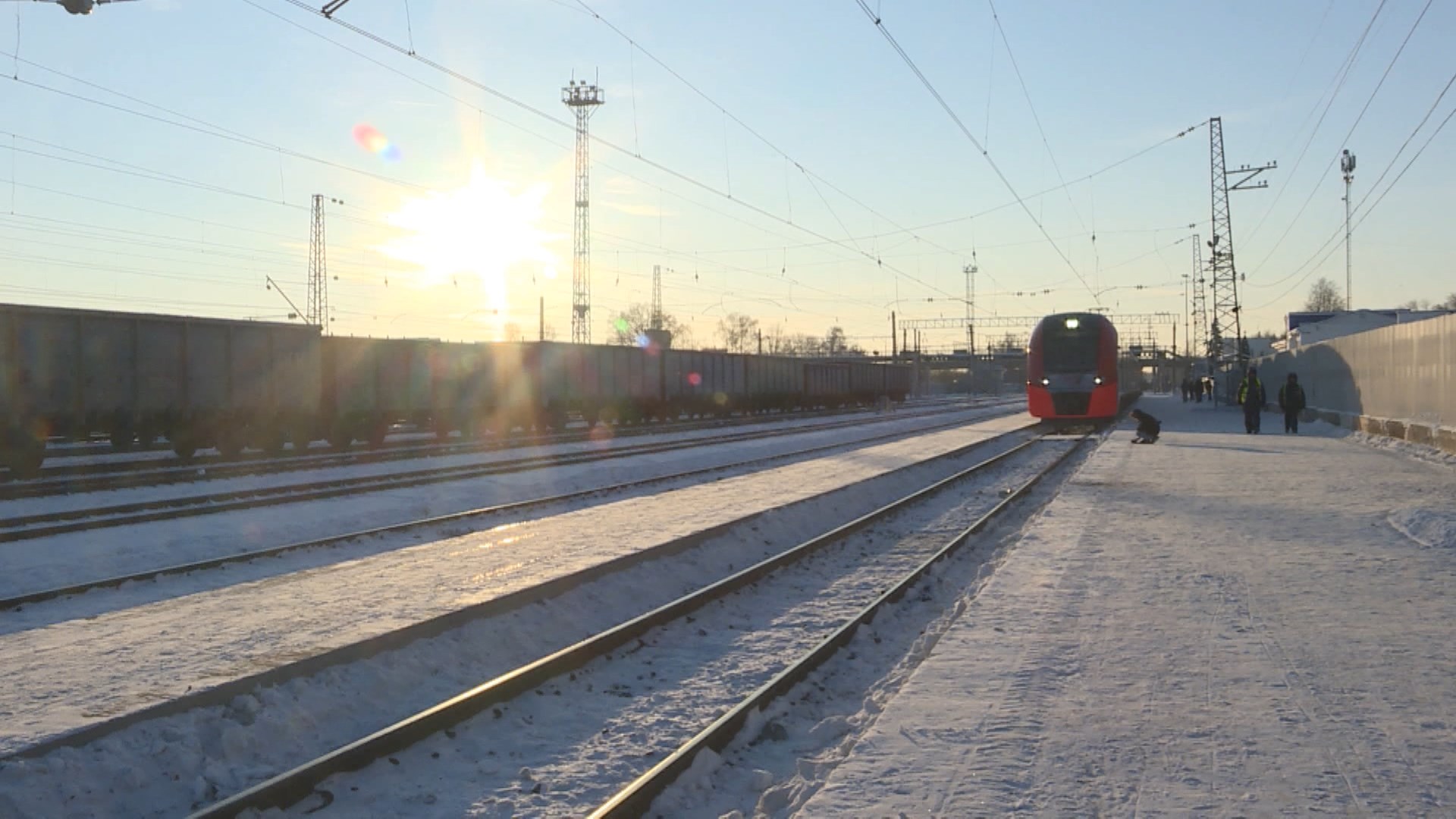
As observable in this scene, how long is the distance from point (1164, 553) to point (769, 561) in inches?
155

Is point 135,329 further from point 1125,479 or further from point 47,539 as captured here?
point 1125,479

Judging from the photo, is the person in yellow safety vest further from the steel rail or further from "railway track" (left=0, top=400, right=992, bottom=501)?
the steel rail

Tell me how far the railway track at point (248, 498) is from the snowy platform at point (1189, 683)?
9918mm

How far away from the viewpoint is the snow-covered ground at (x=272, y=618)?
20.4ft

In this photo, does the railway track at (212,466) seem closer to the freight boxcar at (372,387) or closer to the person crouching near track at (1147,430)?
the freight boxcar at (372,387)

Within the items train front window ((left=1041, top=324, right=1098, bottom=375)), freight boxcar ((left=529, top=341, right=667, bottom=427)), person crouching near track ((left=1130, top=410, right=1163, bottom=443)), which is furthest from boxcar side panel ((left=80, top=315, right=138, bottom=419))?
train front window ((left=1041, top=324, right=1098, bottom=375))

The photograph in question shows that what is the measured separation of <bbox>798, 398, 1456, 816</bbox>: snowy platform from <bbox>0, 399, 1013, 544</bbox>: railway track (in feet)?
32.5

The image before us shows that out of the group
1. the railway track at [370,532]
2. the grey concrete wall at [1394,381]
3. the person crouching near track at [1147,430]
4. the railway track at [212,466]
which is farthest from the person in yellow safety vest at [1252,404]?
the railway track at [212,466]

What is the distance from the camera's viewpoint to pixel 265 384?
23797mm

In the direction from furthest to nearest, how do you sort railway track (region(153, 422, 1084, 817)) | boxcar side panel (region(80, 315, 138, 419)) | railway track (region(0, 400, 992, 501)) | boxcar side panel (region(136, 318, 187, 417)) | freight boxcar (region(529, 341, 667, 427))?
freight boxcar (region(529, 341, 667, 427))
boxcar side panel (region(136, 318, 187, 417))
boxcar side panel (region(80, 315, 138, 419))
railway track (region(0, 400, 992, 501))
railway track (region(153, 422, 1084, 817))

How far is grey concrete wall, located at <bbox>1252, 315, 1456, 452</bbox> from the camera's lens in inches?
826

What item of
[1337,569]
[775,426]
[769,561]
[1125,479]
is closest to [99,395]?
[769,561]

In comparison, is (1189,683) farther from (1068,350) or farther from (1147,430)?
(1068,350)

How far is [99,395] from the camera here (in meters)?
20.3
